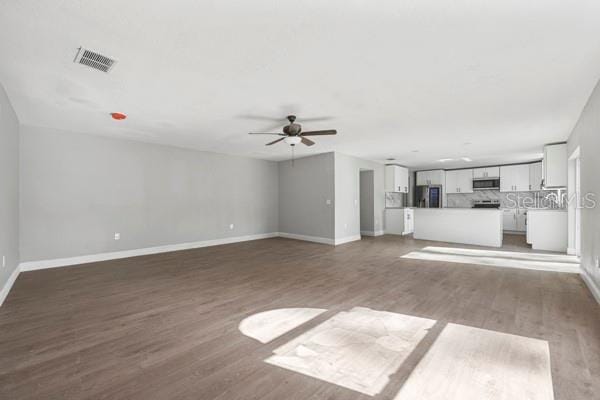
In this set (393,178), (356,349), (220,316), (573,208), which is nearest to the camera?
(356,349)

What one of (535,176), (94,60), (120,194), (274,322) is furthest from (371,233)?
(94,60)

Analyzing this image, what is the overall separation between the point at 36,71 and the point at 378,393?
413 centimetres

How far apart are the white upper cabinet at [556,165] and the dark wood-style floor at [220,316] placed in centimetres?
283

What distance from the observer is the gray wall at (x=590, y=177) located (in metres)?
3.19

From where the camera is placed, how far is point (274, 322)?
2652 millimetres

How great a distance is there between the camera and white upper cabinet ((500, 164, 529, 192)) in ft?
30.3

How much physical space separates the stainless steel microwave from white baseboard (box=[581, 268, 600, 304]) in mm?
6451

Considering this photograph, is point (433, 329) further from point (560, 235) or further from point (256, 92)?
point (560, 235)

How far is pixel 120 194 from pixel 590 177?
25.3 ft

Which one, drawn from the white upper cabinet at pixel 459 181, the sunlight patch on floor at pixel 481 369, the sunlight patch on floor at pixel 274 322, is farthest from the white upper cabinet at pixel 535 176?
the sunlight patch on floor at pixel 274 322

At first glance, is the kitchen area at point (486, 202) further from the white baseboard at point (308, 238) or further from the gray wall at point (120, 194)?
the gray wall at point (120, 194)

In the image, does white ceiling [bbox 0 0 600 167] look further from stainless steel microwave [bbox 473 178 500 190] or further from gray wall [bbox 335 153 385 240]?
stainless steel microwave [bbox 473 178 500 190]

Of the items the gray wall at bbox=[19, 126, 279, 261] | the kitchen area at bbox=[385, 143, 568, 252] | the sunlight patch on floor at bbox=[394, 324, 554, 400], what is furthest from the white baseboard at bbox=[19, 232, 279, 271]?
the sunlight patch on floor at bbox=[394, 324, 554, 400]

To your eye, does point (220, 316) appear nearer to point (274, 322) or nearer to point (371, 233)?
point (274, 322)
